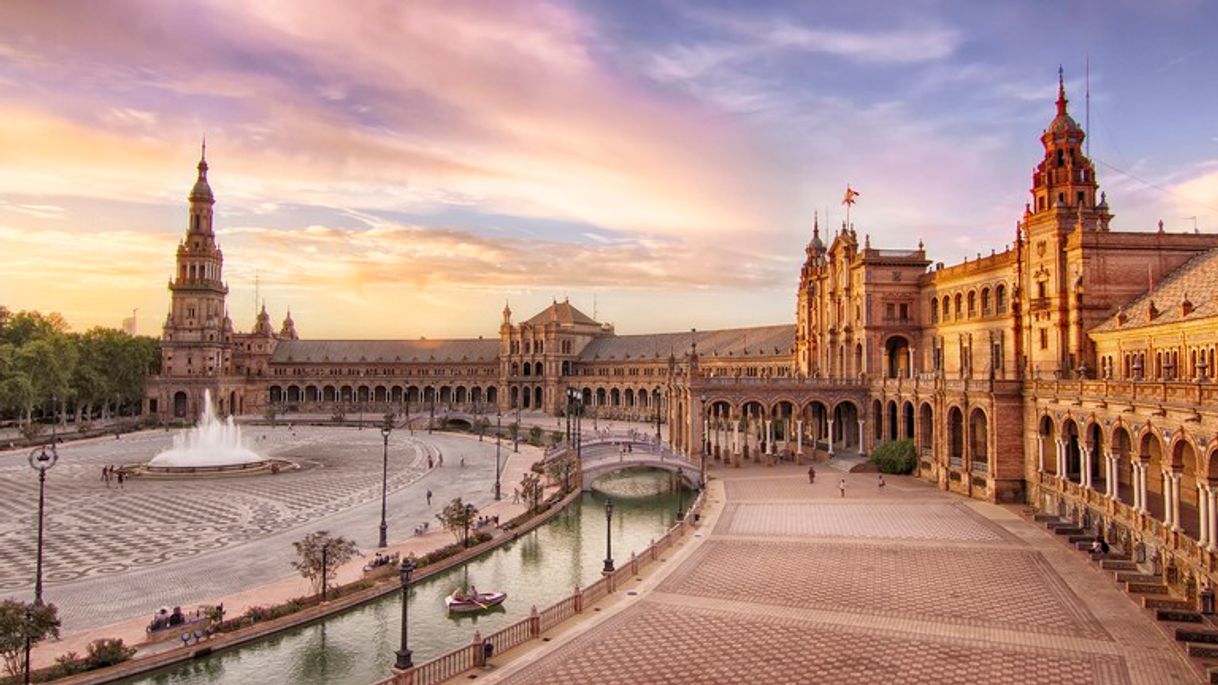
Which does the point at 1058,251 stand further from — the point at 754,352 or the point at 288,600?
the point at 754,352

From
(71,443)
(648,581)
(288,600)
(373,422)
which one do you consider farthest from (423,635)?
(373,422)

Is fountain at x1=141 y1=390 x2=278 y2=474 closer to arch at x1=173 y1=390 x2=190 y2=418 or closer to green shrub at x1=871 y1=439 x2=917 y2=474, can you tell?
green shrub at x1=871 y1=439 x2=917 y2=474

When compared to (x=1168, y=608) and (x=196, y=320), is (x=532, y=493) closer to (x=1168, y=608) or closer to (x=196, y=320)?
(x=1168, y=608)

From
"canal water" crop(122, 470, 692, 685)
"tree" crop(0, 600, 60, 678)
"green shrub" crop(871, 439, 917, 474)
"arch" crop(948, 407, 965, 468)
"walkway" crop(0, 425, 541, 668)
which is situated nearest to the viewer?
"tree" crop(0, 600, 60, 678)

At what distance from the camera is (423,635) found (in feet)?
108

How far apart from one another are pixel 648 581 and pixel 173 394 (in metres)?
126

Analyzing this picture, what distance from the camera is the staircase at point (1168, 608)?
25781 mm

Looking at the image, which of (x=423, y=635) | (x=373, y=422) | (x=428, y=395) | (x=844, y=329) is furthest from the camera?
(x=428, y=395)

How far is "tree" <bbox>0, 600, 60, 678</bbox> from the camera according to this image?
24688 mm

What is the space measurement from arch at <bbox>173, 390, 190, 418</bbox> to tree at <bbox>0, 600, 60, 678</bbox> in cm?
12404

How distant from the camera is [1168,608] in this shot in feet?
99.5

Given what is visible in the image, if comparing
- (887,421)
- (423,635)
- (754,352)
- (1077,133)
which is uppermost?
(1077,133)

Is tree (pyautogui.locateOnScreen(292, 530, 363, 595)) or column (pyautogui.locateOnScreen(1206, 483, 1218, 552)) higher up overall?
column (pyautogui.locateOnScreen(1206, 483, 1218, 552))

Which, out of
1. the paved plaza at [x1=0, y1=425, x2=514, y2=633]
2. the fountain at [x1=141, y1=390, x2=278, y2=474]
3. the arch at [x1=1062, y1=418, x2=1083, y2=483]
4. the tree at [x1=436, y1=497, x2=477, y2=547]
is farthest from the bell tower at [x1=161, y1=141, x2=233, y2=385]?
the arch at [x1=1062, y1=418, x2=1083, y2=483]
